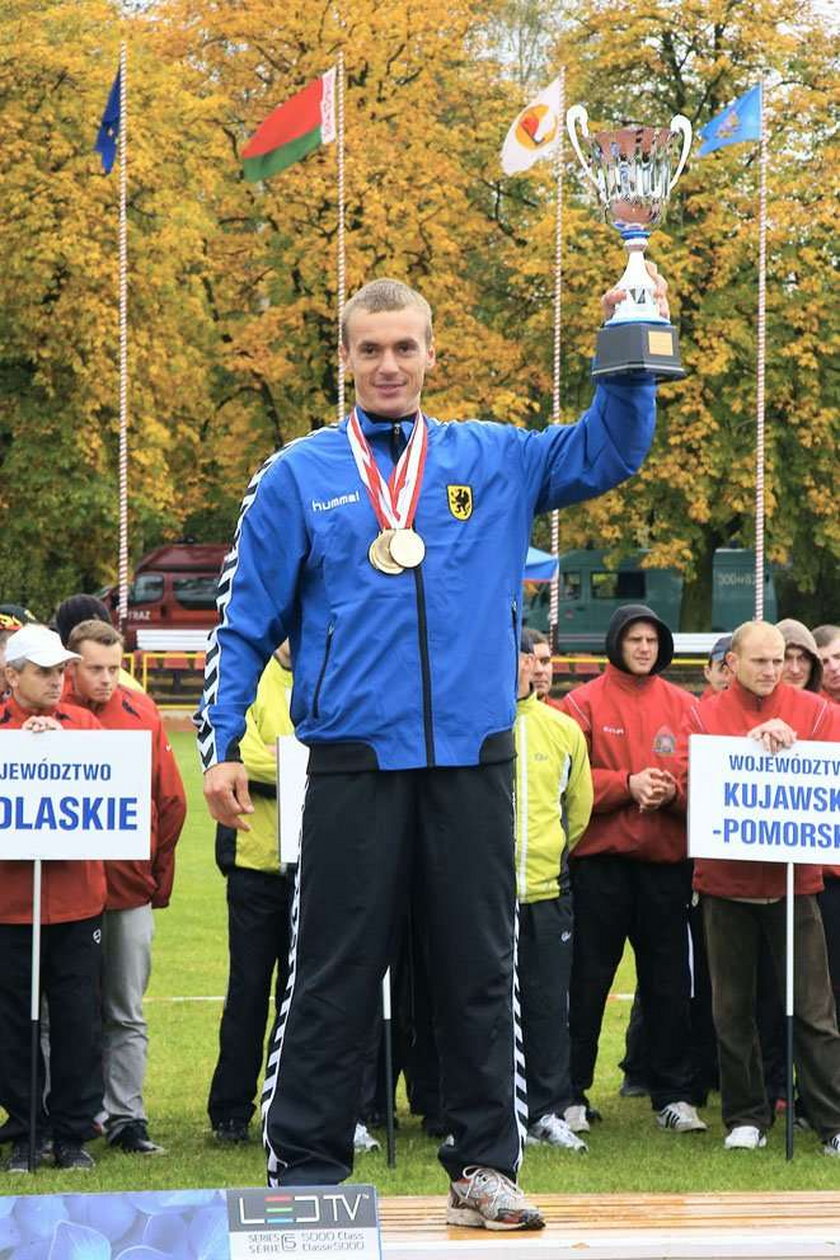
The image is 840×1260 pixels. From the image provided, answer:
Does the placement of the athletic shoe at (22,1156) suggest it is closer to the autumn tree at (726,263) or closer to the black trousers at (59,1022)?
the black trousers at (59,1022)

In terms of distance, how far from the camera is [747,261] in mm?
39219

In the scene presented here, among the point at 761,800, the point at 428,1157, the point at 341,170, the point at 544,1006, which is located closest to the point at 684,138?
the point at 761,800

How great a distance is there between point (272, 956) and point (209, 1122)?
0.85 metres

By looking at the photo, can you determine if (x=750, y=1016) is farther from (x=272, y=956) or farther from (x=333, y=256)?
(x=333, y=256)

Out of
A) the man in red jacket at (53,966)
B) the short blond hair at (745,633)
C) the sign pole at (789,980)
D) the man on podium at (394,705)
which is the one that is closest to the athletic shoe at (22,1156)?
the man in red jacket at (53,966)

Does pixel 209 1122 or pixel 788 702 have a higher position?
pixel 788 702

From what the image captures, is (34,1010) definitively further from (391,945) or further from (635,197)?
(635,197)

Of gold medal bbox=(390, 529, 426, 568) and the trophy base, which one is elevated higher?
the trophy base

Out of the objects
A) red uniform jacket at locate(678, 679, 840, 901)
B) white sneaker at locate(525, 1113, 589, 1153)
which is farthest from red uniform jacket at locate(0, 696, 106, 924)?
red uniform jacket at locate(678, 679, 840, 901)

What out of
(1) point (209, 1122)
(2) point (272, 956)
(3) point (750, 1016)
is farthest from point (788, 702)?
(1) point (209, 1122)

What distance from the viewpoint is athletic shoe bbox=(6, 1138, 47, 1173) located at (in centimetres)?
801

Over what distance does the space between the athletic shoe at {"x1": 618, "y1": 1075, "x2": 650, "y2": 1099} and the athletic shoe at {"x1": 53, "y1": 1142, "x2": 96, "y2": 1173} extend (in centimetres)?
284

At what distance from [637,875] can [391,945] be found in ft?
14.0

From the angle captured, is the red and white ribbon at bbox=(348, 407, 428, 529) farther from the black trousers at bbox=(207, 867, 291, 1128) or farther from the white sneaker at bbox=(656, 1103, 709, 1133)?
the white sneaker at bbox=(656, 1103, 709, 1133)
